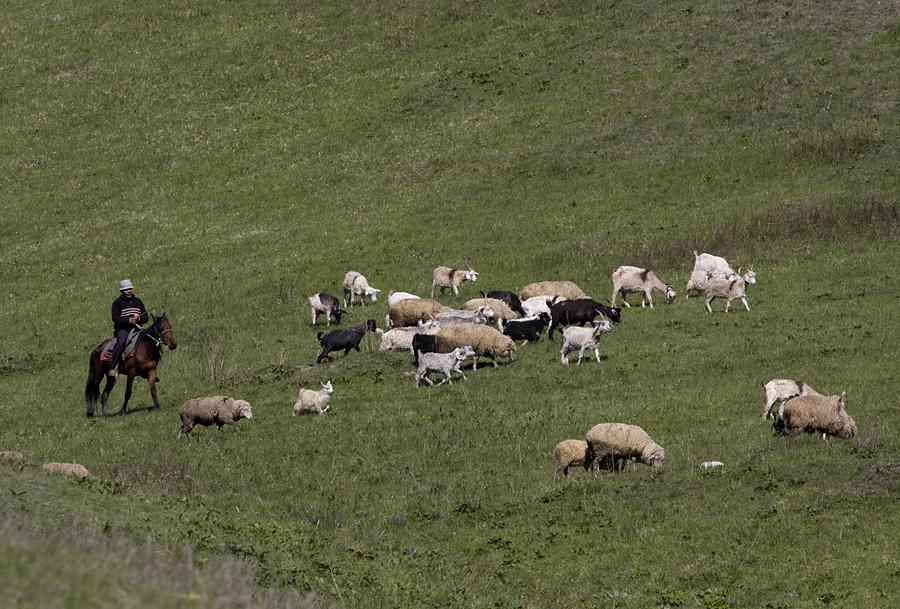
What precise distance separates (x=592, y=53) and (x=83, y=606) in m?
54.0

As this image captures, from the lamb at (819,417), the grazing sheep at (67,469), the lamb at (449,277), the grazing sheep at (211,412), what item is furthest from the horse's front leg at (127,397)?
the lamb at (819,417)

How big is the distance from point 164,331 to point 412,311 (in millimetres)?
7277

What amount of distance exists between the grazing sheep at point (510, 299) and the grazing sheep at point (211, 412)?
10391mm

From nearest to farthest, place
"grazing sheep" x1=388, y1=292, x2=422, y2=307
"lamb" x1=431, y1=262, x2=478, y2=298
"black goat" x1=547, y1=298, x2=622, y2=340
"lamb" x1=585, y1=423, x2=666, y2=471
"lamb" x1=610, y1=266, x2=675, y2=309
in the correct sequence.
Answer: "lamb" x1=585, y1=423, x2=666, y2=471, "black goat" x1=547, y1=298, x2=622, y2=340, "lamb" x1=610, y1=266, x2=675, y2=309, "grazing sheep" x1=388, y1=292, x2=422, y2=307, "lamb" x1=431, y1=262, x2=478, y2=298

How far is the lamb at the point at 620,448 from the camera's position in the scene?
75.4 ft

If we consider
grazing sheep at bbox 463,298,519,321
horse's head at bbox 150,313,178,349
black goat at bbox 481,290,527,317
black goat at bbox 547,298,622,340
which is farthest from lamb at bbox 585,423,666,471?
black goat at bbox 481,290,527,317

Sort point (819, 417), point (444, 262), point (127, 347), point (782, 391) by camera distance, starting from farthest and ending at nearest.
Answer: point (444, 262) → point (127, 347) → point (782, 391) → point (819, 417)

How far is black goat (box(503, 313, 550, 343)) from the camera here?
33341mm

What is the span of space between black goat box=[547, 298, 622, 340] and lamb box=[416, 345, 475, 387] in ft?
14.8

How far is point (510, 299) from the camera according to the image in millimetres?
36781

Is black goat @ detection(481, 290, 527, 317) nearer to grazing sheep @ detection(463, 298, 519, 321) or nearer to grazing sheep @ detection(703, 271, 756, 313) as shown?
grazing sheep @ detection(463, 298, 519, 321)

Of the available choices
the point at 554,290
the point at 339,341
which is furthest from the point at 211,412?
the point at 554,290

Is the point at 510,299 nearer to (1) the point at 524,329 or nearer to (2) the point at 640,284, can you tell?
(1) the point at 524,329

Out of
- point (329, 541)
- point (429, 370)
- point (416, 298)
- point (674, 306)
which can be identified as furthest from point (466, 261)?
point (329, 541)
